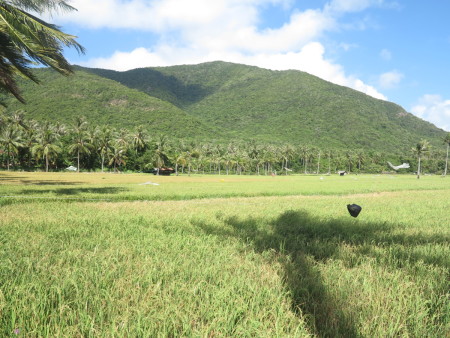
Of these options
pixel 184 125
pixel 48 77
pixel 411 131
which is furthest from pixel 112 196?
pixel 411 131

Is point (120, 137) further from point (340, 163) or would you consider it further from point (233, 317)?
point (340, 163)

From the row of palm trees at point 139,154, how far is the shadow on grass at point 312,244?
28582 millimetres

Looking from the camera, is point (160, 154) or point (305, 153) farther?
point (305, 153)

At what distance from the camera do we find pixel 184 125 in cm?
13588

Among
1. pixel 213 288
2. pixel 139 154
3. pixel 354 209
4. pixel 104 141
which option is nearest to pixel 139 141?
pixel 139 154

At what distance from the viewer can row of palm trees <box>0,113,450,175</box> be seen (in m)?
65.6

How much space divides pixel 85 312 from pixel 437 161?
164m

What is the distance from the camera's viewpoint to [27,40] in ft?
33.1

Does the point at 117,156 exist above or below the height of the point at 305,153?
below

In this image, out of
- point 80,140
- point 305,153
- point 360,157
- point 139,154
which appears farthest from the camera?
point 360,157

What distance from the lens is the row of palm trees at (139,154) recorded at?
6559 cm

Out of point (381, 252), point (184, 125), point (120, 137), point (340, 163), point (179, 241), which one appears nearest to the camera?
point (381, 252)

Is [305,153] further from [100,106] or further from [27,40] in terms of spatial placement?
[27,40]

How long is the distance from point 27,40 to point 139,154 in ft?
259
